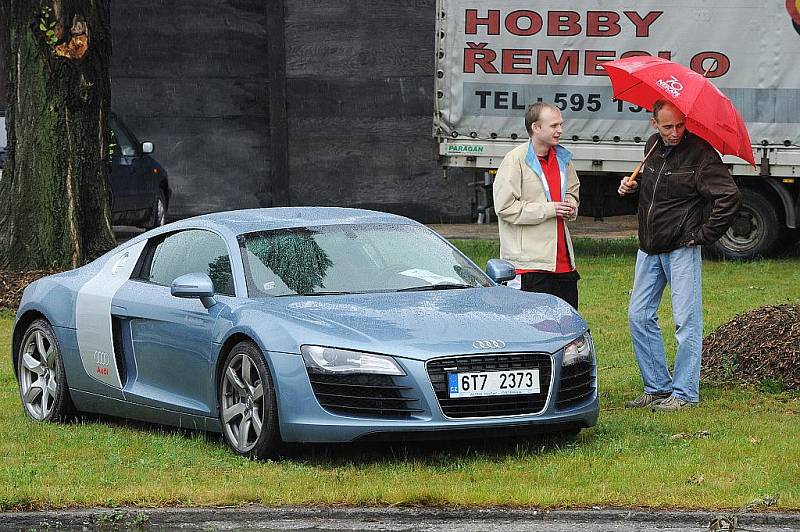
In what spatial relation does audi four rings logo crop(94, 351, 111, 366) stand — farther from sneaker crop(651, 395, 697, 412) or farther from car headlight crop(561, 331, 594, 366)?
sneaker crop(651, 395, 697, 412)

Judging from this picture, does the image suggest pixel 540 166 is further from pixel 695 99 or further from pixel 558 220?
pixel 695 99

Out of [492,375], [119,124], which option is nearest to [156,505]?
[492,375]

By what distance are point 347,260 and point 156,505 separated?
6.67 feet

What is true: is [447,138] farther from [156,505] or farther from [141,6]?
[156,505]

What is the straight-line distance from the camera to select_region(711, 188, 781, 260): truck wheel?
17.0m

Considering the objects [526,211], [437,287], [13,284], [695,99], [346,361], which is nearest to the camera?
[346,361]

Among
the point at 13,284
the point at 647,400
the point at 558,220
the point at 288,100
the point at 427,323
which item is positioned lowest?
the point at 647,400

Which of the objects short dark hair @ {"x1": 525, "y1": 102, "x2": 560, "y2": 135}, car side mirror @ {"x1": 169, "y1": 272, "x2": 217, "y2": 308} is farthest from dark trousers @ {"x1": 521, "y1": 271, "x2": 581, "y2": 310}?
car side mirror @ {"x1": 169, "y1": 272, "x2": 217, "y2": 308}

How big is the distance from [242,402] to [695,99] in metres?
3.10

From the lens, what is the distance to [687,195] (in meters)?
8.88

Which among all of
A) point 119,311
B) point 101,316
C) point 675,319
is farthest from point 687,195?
point 101,316

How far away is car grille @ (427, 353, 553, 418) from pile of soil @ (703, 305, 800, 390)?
270 cm

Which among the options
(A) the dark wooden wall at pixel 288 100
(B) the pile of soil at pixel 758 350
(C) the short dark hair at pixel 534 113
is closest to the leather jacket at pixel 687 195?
(C) the short dark hair at pixel 534 113

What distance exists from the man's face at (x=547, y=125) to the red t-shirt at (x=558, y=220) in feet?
0.58
